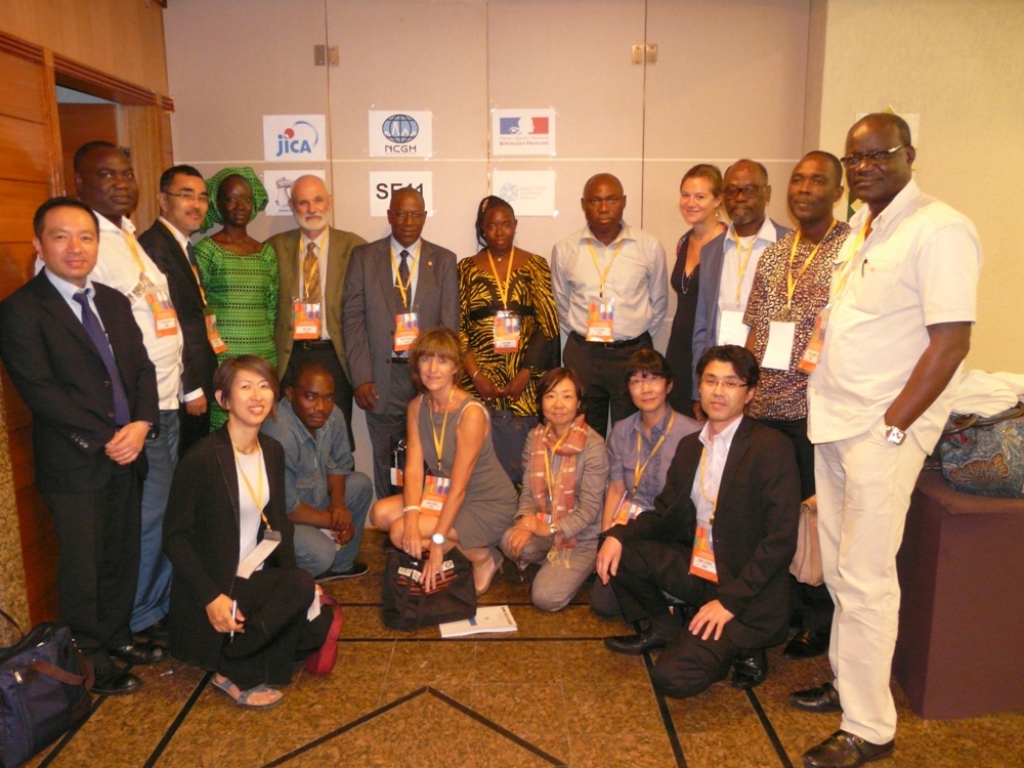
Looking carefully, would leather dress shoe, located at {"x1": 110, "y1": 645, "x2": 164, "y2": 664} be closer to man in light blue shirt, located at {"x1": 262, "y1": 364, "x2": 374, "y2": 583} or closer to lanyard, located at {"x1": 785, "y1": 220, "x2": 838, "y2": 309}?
man in light blue shirt, located at {"x1": 262, "y1": 364, "x2": 374, "y2": 583}

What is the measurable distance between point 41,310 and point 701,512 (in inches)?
93.3

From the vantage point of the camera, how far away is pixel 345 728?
8.18 ft

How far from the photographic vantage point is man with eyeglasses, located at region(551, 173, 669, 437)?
3.75 metres

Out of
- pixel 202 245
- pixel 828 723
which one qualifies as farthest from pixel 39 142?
pixel 828 723

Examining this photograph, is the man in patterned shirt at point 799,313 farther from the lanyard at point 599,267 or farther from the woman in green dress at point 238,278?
the woman in green dress at point 238,278

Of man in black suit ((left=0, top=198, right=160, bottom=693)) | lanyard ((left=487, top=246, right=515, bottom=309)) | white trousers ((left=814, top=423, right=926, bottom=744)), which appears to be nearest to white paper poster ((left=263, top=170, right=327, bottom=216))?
lanyard ((left=487, top=246, right=515, bottom=309))

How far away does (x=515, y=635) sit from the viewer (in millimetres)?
3117

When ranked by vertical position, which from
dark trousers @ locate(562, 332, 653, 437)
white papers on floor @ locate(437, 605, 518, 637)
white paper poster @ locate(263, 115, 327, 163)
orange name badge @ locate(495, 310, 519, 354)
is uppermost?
white paper poster @ locate(263, 115, 327, 163)

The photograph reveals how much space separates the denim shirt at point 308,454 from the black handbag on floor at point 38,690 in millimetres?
1118

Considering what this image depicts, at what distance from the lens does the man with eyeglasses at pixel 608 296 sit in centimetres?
375

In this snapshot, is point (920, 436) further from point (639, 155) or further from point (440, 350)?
point (639, 155)

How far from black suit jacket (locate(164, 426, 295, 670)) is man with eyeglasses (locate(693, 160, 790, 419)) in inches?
77.9

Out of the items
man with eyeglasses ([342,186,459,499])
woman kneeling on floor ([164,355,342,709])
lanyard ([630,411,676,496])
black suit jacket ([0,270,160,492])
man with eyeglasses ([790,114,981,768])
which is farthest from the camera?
man with eyeglasses ([342,186,459,499])

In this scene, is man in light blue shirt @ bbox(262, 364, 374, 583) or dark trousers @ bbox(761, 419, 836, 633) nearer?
dark trousers @ bbox(761, 419, 836, 633)
